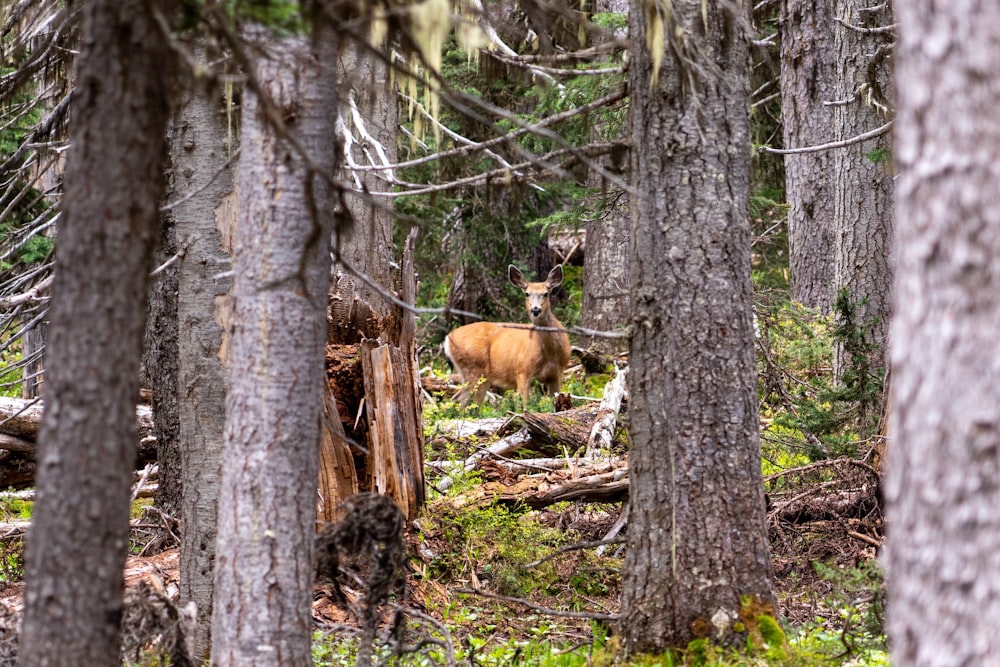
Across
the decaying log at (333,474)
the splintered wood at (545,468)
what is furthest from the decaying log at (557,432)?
the decaying log at (333,474)

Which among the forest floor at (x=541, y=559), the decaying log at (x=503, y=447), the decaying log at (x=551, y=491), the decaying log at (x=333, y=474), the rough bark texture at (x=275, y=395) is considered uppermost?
the rough bark texture at (x=275, y=395)

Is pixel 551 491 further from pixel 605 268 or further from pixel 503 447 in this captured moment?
pixel 605 268

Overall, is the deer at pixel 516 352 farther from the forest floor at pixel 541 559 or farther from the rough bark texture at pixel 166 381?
the rough bark texture at pixel 166 381

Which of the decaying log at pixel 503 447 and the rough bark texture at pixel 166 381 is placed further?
the decaying log at pixel 503 447

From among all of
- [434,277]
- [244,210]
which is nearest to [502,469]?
[244,210]

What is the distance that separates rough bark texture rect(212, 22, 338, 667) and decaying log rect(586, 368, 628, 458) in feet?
17.1

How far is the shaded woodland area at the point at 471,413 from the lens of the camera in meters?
2.94

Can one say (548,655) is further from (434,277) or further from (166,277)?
(434,277)

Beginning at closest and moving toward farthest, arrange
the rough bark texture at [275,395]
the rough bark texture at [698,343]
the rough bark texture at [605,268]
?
→ the rough bark texture at [275,395] < the rough bark texture at [698,343] < the rough bark texture at [605,268]

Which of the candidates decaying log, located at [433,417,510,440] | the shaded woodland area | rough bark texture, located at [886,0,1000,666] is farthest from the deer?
rough bark texture, located at [886,0,1000,666]

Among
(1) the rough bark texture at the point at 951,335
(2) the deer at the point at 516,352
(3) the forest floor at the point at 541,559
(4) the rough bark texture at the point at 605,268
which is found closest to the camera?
(1) the rough bark texture at the point at 951,335

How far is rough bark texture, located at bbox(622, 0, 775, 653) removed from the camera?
566 centimetres

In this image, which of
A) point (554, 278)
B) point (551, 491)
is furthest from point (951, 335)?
point (554, 278)

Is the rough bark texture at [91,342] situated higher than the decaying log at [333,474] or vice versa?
the rough bark texture at [91,342]
